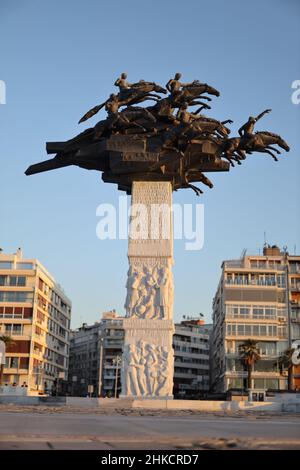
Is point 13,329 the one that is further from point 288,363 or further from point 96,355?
point 96,355

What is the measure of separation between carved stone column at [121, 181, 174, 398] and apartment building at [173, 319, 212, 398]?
2299 inches

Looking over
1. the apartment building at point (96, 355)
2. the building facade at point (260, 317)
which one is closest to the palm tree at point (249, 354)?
the building facade at point (260, 317)

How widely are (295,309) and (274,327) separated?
313cm

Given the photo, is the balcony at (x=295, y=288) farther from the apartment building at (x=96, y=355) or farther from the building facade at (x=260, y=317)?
the apartment building at (x=96, y=355)

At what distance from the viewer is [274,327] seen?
5450 cm

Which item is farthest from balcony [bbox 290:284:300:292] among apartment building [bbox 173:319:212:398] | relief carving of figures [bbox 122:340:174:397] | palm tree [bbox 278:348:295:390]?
relief carving of figures [bbox 122:340:174:397]

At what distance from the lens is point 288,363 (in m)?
51.8

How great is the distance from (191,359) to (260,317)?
3354cm

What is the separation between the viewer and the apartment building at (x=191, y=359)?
269ft

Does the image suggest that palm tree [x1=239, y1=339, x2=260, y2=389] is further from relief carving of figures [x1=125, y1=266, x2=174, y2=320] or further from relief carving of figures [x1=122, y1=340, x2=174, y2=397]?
relief carving of figures [x1=122, y1=340, x2=174, y2=397]

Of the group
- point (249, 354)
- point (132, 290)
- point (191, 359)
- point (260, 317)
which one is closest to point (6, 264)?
point (249, 354)
